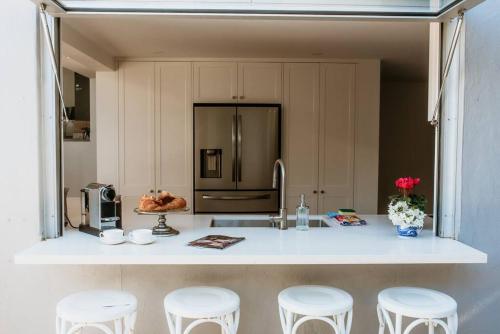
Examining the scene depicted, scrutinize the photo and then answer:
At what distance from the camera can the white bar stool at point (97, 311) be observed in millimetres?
1651

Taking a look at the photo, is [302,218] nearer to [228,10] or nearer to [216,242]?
[216,242]

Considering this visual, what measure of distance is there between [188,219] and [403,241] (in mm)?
1307

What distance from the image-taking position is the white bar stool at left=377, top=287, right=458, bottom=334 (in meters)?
1.70

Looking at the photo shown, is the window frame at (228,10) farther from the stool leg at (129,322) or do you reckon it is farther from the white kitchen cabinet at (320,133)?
the white kitchen cabinet at (320,133)

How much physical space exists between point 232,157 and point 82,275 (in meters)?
2.52

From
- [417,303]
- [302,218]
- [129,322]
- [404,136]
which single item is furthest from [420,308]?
[404,136]

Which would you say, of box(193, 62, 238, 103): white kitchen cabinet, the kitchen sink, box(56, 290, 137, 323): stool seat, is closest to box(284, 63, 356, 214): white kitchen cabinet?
box(193, 62, 238, 103): white kitchen cabinet

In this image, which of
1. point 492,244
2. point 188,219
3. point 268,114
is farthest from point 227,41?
point 492,244

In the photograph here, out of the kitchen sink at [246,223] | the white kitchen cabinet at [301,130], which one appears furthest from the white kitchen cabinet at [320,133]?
the kitchen sink at [246,223]

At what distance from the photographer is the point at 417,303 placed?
1.78m

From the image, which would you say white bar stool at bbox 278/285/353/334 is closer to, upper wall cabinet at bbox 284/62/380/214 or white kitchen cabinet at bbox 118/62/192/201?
upper wall cabinet at bbox 284/62/380/214

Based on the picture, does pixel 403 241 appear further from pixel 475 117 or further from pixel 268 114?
pixel 268 114

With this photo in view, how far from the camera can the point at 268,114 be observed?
15.0 ft

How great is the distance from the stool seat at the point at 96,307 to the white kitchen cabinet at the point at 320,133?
3010 mm
